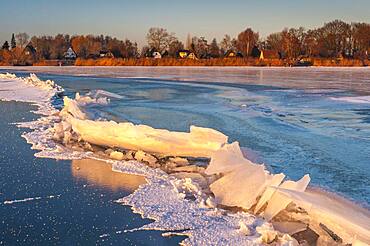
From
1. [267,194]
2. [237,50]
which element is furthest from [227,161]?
[237,50]

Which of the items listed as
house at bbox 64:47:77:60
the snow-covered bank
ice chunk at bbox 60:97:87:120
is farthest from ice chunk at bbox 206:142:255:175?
house at bbox 64:47:77:60

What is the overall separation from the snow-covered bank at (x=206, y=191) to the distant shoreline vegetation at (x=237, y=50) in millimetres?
40530

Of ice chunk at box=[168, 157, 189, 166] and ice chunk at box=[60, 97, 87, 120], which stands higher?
ice chunk at box=[60, 97, 87, 120]

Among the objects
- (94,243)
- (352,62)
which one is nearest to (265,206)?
(94,243)

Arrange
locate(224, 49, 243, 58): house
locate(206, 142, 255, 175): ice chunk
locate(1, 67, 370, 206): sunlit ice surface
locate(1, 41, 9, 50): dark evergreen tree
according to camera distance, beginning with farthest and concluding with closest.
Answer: locate(1, 41, 9, 50): dark evergreen tree < locate(224, 49, 243, 58): house < locate(1, 67, 370, 206): sunlit ice surface < locate(206, 142, 255, 175): ice chunk

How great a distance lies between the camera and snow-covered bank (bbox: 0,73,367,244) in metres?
2.68

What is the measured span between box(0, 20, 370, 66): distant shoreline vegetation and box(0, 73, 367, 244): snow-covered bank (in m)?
40.5

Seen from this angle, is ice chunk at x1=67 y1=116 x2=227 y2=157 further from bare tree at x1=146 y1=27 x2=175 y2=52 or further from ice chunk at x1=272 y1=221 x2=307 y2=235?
bare tree at x1=146 y1=27 x2=175 y2=52

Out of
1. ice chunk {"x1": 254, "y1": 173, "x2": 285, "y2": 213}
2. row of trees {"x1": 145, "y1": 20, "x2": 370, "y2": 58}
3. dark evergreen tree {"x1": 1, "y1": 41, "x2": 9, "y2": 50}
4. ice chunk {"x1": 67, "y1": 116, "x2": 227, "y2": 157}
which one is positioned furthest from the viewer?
dark evergreen tree {"x1": 1, "y1": 41, "x2": 9, "y2": 50}

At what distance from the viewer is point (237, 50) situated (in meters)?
70.5

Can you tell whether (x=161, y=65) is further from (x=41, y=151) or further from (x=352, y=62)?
(x=41, y=151)

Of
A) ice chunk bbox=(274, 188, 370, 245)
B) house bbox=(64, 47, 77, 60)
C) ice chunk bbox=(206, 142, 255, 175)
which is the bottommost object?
ice chunk bbox=(274, 188, 370, 245)

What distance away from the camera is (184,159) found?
4543 mm

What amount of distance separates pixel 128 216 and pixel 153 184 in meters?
0.77
